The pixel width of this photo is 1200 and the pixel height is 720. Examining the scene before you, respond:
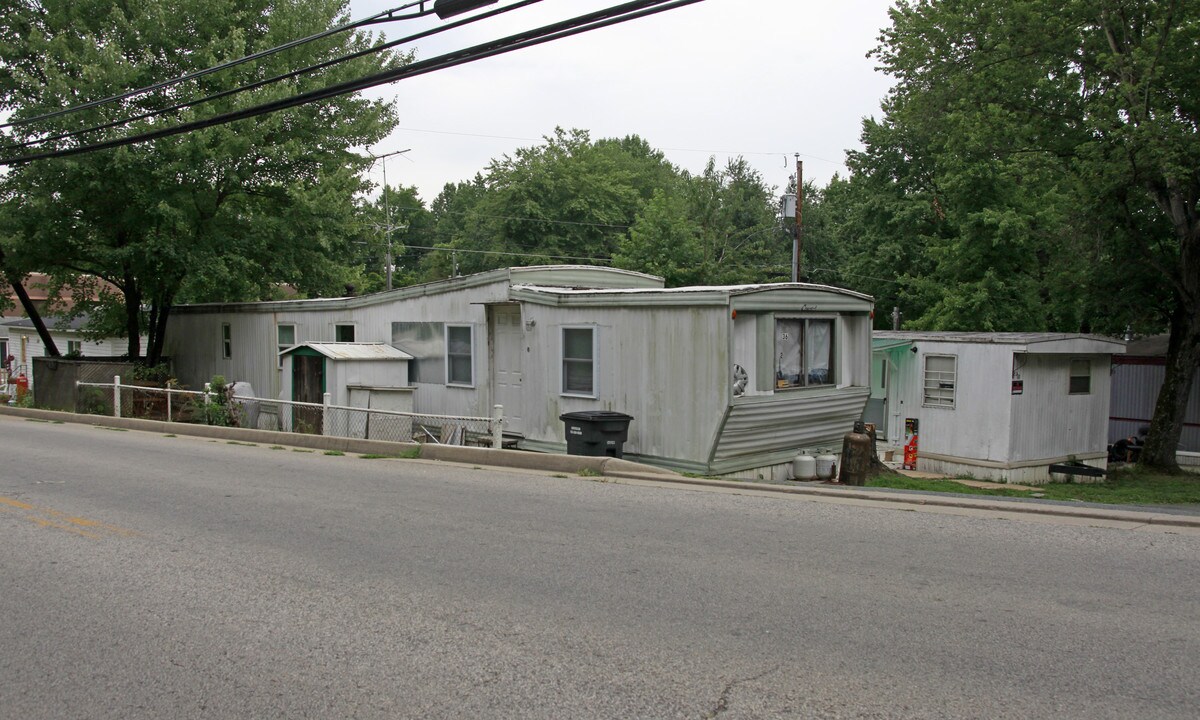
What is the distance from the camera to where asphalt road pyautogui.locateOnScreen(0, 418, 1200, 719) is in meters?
4.80

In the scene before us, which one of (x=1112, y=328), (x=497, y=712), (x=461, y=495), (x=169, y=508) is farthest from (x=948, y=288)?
(x=497, y=712)

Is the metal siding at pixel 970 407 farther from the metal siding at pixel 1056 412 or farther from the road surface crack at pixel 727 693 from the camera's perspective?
the road surface crack at pixel 727 693

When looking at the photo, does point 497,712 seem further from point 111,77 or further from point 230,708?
point 111,77

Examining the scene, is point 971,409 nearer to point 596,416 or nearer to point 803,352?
point 803,352

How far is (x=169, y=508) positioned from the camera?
9.82 metres

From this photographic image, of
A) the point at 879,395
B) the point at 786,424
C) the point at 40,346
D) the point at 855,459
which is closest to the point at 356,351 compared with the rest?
the point at 786,424

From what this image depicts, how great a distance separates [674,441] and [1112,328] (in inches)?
553

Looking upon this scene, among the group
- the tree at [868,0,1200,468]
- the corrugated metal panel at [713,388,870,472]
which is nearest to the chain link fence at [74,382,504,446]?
the corrugated metal panel at [713,388,870,472]

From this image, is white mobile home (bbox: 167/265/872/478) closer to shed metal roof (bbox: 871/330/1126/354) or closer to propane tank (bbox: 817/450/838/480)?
propane tank (bbox: 817/450/838/480)

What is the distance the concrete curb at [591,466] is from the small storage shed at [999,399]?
7.62 metres

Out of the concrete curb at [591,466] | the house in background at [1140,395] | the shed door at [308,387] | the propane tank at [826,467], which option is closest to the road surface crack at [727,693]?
the concrete curb at [591,466]

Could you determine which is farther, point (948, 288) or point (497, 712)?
point (948, 288)

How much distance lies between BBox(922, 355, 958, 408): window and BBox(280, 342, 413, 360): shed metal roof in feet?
34.3

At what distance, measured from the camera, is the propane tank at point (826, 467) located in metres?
14.6
